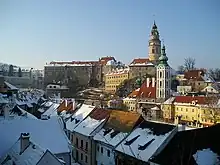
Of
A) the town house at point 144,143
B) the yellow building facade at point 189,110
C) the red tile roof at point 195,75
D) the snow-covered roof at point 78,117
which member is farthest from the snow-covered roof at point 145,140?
the red tile roof at point 195,75

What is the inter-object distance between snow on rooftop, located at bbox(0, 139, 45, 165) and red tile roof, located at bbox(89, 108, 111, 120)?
10.5 metres

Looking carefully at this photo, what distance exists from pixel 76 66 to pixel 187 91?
180 feet

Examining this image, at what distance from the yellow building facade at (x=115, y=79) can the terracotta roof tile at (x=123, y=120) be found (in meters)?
71.6

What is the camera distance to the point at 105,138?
82.7 ft

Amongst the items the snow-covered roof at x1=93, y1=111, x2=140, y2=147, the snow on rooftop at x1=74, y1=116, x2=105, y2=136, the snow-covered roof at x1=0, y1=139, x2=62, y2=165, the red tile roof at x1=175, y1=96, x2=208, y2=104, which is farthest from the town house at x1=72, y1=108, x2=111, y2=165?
the red tile roof at x1=175, y1=96, x2=208, y2=104

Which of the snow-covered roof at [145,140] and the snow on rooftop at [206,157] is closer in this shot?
the snow on rooftop at [206,157]

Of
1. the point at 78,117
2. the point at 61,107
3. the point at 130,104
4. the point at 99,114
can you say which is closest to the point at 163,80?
the point at 130,104

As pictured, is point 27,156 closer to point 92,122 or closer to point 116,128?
point 116,128

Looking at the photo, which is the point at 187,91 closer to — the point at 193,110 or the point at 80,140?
the point at 193,110

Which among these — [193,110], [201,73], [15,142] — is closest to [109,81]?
[201,73]

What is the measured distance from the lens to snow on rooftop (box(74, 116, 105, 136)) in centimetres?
2767

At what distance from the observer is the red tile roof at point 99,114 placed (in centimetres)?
2841

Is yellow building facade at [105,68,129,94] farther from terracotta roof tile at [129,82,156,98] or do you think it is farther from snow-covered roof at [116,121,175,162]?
snow-covered roof at [116,121,175,162]

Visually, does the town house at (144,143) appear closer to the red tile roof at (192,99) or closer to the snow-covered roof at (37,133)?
the snow-covered roof at (37,133)
